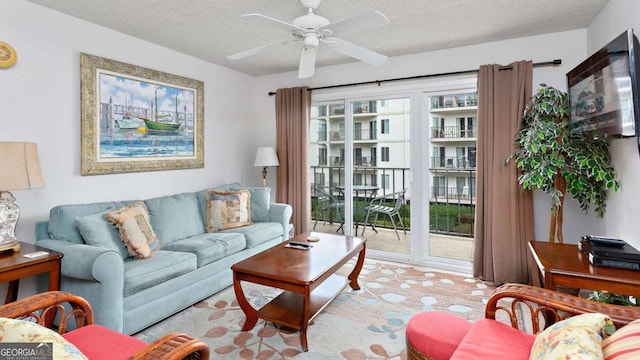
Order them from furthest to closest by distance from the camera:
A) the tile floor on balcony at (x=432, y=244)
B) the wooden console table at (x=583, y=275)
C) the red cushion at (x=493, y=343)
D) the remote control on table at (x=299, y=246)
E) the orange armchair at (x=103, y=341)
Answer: the tile floor on balcony at (x=432, y=244) < the remote control on table at (x=299, y=246) < the wooden console table at (x=583, y=275) < the red cushion at (x=493, y=343) < the orange armchair at (x=103, y=341)

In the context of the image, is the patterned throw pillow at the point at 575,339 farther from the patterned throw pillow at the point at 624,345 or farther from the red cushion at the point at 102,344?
the red cushion at the point at 102,344

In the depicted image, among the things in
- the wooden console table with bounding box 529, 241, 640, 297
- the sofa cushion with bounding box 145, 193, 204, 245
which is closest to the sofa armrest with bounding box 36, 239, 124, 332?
the sofa cushion with bounding box 145, 193, 204, 245

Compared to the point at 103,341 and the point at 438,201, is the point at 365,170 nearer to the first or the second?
the point at 438,201

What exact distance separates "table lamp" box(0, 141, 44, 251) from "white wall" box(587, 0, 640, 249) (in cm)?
394

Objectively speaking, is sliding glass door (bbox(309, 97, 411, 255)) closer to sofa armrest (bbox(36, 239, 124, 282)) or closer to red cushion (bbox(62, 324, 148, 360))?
sofa armrest (bbox(36, 239, 124, 282))

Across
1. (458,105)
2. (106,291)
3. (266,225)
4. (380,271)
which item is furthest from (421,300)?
(106,291)

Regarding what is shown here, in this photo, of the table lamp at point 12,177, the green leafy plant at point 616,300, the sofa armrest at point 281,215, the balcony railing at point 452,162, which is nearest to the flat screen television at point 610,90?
the green leafy plant at point 616,300

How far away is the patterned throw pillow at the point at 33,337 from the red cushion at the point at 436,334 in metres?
1.34

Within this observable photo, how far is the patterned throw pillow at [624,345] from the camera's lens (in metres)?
0.97

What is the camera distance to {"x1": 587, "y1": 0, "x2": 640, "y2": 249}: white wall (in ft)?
7.28

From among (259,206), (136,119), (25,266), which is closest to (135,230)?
(25,266)

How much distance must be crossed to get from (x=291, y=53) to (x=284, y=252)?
7.61ft

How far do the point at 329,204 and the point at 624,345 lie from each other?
3760 mm

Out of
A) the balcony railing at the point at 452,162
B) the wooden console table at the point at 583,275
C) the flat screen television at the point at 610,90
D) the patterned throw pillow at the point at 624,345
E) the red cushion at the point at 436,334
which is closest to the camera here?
the patterned throw pillow at the point at 624,345
